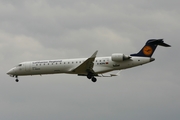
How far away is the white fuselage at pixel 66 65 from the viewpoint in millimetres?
65062

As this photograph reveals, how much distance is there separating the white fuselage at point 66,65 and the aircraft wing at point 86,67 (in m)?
0.68

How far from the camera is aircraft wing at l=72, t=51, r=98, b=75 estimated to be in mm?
64625

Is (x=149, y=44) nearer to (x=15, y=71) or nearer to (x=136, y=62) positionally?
(x=136, y=62)

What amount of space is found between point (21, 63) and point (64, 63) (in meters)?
5.38

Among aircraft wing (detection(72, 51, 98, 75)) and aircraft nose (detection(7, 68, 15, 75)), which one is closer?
aircraft wing (detection(72, 51, 98, 75))

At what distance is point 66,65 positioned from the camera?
6706 centimetres

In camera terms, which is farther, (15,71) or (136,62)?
(15,71)

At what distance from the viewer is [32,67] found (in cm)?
6825

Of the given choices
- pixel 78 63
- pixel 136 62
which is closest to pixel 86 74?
pixel 78 63

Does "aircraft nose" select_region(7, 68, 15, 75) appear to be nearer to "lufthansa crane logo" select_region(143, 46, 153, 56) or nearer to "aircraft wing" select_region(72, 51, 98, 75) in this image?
"aircraft wing" select_region(72, 51, 98, 75)

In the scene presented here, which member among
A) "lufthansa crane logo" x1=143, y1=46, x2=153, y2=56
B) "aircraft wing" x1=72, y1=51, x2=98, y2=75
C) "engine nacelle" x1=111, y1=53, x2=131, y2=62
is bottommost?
"aircraft wing" x1=72, y1=51, x2=98, y2=75

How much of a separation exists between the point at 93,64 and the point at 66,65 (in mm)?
3341

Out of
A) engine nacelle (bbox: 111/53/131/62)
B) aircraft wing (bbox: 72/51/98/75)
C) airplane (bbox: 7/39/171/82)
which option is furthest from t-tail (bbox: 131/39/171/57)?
aircraft wing (bbox: 72/51/98/75)

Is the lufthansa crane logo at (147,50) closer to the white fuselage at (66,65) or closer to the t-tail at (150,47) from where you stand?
the t-tail at (150,47)
